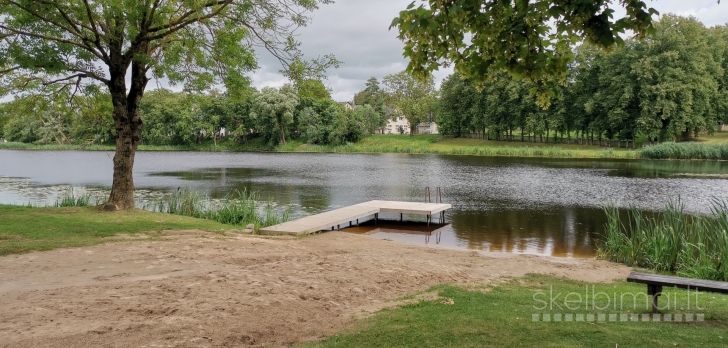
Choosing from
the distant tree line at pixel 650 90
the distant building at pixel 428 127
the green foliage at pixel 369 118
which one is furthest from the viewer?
the distant building at pixel 428 127

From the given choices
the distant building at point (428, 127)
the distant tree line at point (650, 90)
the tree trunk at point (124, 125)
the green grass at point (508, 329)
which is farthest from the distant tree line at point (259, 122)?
the green grass at point (508, 329)

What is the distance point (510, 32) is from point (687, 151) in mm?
54000

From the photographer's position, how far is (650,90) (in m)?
54.0

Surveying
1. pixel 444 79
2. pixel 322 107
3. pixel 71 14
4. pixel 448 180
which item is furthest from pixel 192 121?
pixel 71 14

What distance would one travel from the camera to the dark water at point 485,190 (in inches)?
652

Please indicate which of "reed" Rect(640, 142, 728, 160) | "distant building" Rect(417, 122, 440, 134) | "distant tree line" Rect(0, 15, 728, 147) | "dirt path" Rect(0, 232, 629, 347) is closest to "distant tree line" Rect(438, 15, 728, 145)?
"distant tree line" Rect(0, 15, 728, 147)

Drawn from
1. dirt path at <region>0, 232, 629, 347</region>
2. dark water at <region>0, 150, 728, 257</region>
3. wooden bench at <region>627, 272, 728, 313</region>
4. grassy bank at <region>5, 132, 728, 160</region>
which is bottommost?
dark water at <region>0, 150, 728, 257</region>

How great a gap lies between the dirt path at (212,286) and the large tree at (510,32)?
3206mm

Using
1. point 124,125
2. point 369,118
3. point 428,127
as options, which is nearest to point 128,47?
point 124,125

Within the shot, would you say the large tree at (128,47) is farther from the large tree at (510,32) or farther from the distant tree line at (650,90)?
the distant tree line at (650,90)

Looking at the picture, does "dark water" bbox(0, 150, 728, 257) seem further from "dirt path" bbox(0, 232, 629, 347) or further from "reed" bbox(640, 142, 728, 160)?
"dirt path" bbox(0, 232, 629, 347)

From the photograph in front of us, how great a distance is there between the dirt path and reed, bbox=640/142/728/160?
4542 centimetres

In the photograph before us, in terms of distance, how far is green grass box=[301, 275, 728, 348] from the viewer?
4.56m

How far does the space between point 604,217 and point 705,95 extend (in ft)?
150
